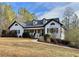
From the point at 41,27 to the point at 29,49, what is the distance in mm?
338

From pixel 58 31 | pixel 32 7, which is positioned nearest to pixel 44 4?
pixel 32 7

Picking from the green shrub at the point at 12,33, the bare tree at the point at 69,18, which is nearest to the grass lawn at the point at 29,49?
the green shrub at the point at 12,33

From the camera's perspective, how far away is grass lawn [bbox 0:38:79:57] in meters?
3.86

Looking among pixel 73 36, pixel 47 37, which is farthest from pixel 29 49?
pixel 73 36

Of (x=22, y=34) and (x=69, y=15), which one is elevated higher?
(x=69, y=15)

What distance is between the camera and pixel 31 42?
13.0ft

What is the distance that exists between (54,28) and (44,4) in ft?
1.15

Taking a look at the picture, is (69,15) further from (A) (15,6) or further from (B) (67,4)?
(A) (15,6)

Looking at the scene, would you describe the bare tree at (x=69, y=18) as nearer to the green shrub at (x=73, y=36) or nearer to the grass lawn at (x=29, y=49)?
the green shrub at (x=73, y=36)

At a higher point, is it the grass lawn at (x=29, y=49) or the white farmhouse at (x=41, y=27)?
the white farmhouse at (x=41, y=27)

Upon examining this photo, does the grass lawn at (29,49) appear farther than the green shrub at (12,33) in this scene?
No

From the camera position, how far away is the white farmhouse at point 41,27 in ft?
12.8

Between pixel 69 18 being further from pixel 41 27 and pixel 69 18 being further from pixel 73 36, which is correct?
pixel 41 27

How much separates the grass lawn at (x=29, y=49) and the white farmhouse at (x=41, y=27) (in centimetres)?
12
